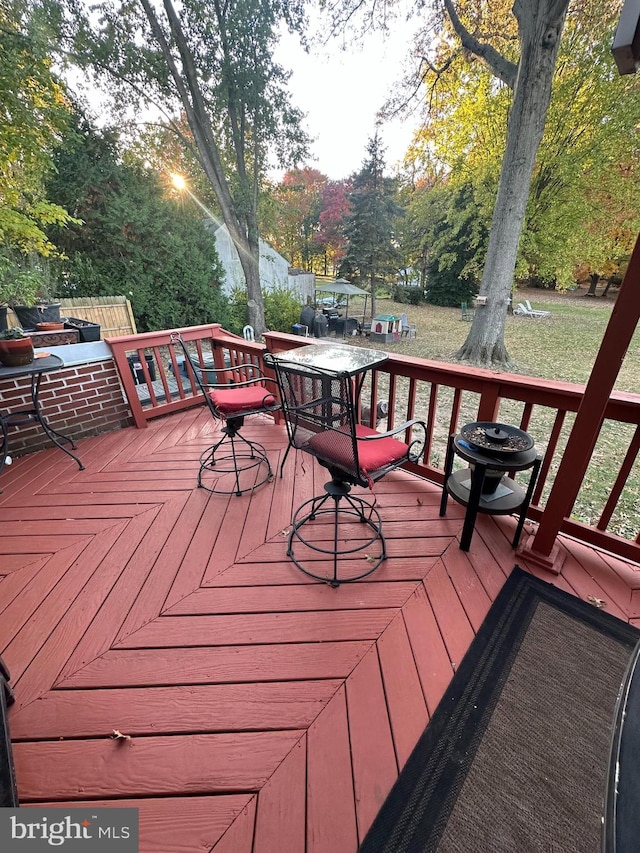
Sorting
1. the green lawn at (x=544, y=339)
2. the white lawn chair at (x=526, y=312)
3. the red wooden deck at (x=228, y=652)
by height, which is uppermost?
the red wooden deck at (x=228, y=652)

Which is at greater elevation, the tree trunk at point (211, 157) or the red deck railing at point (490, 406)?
the tree trunk at point (211, 157)

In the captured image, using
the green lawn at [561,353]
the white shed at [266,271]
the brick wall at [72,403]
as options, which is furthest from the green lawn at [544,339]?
the brick wall at [72,403]

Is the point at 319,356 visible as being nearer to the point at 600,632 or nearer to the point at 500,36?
the point at 600,632

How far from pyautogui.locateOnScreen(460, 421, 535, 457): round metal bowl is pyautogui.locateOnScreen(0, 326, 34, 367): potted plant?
2857 mm

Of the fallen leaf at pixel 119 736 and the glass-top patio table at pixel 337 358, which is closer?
the fallen leaf at pixel 119 736

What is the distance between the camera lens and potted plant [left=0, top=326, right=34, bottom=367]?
A: 233 centimetres

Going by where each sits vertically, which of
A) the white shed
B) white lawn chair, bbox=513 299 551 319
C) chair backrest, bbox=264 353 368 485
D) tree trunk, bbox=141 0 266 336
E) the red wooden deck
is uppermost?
tree trunk, bbox=141 0 266 336

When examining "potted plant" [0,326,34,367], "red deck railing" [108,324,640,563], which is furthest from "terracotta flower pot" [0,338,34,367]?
"red deck railing" [108,324,640,563]

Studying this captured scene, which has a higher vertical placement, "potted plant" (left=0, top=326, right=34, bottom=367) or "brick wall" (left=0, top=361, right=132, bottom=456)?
"potted plant" (left=0, top=326, right=34, bottom=367)

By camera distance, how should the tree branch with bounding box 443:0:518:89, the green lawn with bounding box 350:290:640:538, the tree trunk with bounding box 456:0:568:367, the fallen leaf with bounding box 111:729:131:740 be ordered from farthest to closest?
1. the tree branch with bounding box 443:0:518:89
2. the tree trunk with bounding box 456:0:568:367
3. the green lawn with bounding box 350:290:640:538
4. the fallen leaf with bounding box 111:729:131:740

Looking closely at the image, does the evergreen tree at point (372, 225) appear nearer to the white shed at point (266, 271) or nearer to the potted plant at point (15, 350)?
the white shed at point (266, 271)

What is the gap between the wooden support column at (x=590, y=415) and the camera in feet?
4.23

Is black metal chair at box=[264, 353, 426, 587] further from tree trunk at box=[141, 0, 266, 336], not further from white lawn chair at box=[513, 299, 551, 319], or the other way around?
white lawn chair at box=[513, 299, 551, 319]

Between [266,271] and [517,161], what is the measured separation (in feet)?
28.2
